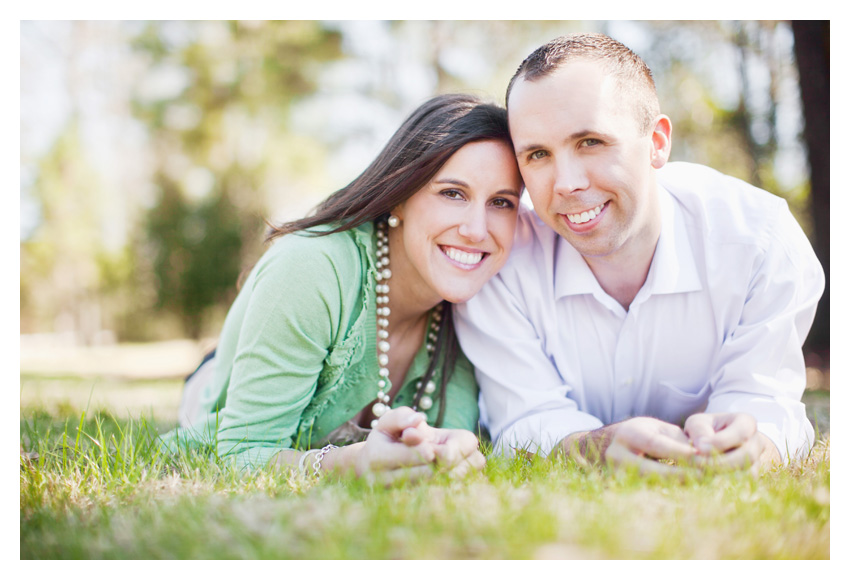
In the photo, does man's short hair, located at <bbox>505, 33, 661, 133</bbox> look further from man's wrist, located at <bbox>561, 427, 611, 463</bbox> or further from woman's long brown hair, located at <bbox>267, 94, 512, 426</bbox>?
man's wrist, located at <bbox>561, 427, 611, 463</bbox>

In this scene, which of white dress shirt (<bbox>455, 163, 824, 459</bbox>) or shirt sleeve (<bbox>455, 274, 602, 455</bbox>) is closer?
white dress shirt (<bbox>455, 163, 824, 459</bbox>)

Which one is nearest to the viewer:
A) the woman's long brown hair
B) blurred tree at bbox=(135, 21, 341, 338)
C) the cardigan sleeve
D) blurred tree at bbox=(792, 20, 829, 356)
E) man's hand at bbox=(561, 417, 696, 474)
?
man's hand at bbox=(561, 417, 696, 474)


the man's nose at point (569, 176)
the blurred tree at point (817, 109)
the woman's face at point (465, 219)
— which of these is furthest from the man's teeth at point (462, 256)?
the blurred tree at point (817, 109)

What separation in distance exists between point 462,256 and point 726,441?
4.59 ft

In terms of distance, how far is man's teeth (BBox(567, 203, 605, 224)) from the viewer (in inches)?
118

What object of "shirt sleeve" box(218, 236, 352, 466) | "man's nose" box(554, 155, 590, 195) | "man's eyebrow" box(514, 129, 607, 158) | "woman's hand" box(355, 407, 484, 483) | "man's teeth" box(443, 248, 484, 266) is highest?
"man's eyebrow" box(514, 129, 607, 158)

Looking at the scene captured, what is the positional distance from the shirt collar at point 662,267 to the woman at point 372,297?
1.27 feet

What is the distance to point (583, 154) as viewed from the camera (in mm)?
2939

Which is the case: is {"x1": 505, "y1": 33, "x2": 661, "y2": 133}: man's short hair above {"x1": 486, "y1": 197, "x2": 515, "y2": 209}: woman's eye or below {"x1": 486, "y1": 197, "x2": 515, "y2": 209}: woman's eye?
above

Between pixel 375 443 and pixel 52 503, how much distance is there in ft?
3.64

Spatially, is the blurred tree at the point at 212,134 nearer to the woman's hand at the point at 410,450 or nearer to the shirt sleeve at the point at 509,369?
the shirt sleeve at the point at 509,369

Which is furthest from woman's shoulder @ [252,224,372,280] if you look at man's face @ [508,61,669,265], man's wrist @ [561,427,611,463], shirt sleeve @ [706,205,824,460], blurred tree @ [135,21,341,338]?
blurred tree @ [135,21,341,338]

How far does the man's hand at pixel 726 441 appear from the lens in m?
2.16
